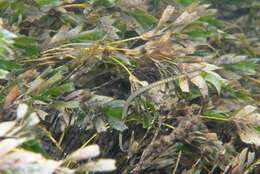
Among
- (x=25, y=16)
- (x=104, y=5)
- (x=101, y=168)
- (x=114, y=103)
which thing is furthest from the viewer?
(x=104, y=5)

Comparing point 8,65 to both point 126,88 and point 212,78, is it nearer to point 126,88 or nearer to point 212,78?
point 126,88

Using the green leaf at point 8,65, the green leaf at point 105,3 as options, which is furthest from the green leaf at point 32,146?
the green leaf at point 105,3

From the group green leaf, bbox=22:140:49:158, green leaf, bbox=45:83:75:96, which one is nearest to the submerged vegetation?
green leaf, bbox=45:83:75:96

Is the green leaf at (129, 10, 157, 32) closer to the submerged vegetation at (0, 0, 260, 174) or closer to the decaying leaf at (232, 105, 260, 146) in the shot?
the submerged vegetation at (0, 0, 260, 174)

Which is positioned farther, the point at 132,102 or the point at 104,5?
the point at 104,5

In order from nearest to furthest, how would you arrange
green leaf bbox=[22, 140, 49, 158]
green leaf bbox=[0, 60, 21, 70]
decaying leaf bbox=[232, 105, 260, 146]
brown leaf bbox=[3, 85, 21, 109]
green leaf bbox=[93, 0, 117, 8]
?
1. green leaf bbox=[22, 140, 49, 158]
2. brown leaf bbox=[3, 85, 21, 109]
3. green leaf bbox=[0, 60, 21, 70]
4. decaying leaf bbox=[232, 105, 260, 146]
5. green leaf bbox=[93, 0, 117, 8]

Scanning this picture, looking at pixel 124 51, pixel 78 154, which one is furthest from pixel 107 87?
pixel 78 154

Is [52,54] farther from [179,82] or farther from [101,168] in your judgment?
[101,168]
